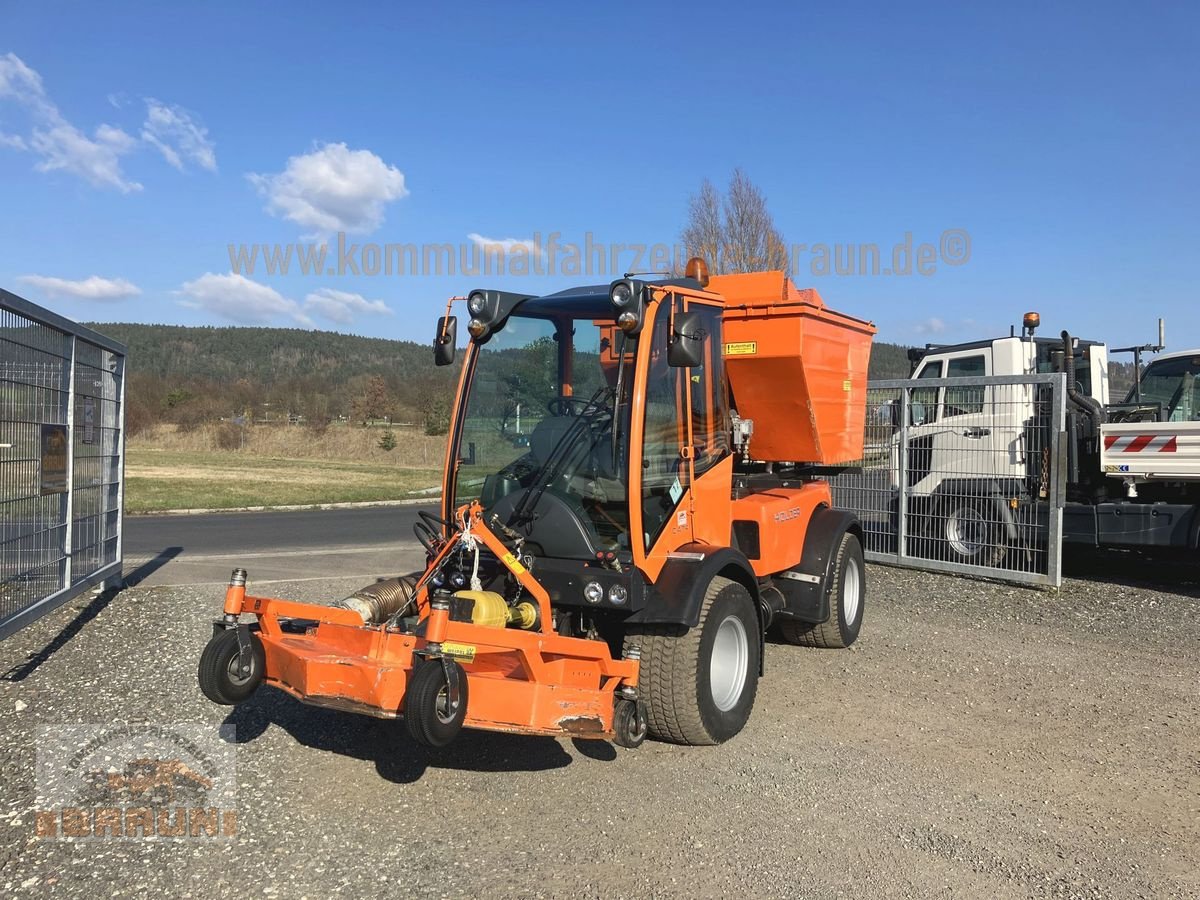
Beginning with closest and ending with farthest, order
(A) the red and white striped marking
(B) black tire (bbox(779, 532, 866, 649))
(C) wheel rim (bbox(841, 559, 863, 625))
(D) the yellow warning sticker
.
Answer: (D) the yellow warning sticker
(B) black tire (bbox(779, 532, 866, 649))
(C) wheel rim (bbox(841, 559, 863, 625))
(A) the red and white striped marking

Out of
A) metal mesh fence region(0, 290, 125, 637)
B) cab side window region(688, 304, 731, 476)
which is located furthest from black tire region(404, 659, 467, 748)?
metal mesh fence region(0, 290, 125, 637)

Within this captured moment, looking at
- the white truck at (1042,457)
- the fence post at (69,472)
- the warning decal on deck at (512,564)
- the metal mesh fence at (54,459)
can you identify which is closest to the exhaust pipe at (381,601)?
the warning decal on deck at (512,564)

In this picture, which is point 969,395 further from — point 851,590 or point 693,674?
point 693,674

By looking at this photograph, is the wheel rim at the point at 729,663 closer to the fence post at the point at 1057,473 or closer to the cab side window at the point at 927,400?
the fence post at the point at 1057,473

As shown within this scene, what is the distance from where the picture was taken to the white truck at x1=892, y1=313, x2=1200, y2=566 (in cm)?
952

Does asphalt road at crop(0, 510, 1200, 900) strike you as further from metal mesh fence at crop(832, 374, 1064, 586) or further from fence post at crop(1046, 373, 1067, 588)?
metal mesh fence at crop(832, 374, 1064, 586)

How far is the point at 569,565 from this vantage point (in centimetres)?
455

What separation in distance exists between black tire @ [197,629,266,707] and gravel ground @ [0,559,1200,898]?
0.55 metres

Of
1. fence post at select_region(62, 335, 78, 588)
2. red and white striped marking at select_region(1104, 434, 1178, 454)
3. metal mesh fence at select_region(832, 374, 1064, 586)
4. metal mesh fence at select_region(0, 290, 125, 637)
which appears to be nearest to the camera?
metal mesh fence at select_region(0, 290, 125, 637)

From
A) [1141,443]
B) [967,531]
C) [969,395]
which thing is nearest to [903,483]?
[967,531]

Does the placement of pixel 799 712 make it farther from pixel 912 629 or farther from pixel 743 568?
pixel 912 629

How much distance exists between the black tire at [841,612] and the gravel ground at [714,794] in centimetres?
25

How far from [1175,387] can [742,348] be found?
724 cm

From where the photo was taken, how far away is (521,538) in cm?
463
